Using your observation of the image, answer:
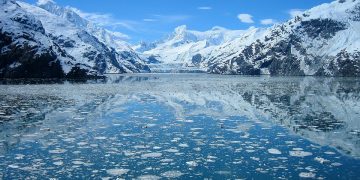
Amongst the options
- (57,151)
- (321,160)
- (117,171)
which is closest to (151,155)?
(117,171)

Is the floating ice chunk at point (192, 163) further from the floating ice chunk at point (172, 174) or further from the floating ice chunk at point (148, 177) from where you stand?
the floating ice chunk at point (148, 177)

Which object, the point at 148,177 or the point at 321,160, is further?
the point at 321,160

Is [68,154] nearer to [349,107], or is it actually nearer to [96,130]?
[96,130]

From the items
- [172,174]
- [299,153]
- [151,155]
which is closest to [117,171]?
[172,174]

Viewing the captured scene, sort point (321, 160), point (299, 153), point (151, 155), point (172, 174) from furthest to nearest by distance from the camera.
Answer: point (299, 153) → point (151, 155) → point (321, 160) → point (172, 174)

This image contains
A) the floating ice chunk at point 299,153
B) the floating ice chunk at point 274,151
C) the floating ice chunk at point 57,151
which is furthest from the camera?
the floating ice chunk at point 274,151

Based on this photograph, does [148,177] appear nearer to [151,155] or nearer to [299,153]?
[151,155]

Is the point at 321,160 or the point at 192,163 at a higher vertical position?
the point at 321,160

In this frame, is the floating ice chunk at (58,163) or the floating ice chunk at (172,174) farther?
the floating ice chunk at (58,163)

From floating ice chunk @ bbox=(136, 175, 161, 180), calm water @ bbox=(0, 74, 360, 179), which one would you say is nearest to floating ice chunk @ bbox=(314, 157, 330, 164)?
calm water @ bbox=(0, 74, 360, 179)

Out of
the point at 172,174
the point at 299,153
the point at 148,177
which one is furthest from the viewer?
the point at 299,153

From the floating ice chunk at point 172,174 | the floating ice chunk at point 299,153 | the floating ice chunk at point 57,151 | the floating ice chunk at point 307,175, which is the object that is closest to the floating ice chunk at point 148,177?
the floating ice chunk at point 172,174

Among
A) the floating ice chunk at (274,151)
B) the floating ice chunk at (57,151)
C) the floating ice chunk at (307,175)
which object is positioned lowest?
the floating ice chunk at (57,151)

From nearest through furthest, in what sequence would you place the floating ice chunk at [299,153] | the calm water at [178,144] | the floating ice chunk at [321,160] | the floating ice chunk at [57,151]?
the calm water at [178,144] < the floating ice chunk at [321,160] < the floating ice chunk at [299,153] < the floating ice chunk at [57,151]
